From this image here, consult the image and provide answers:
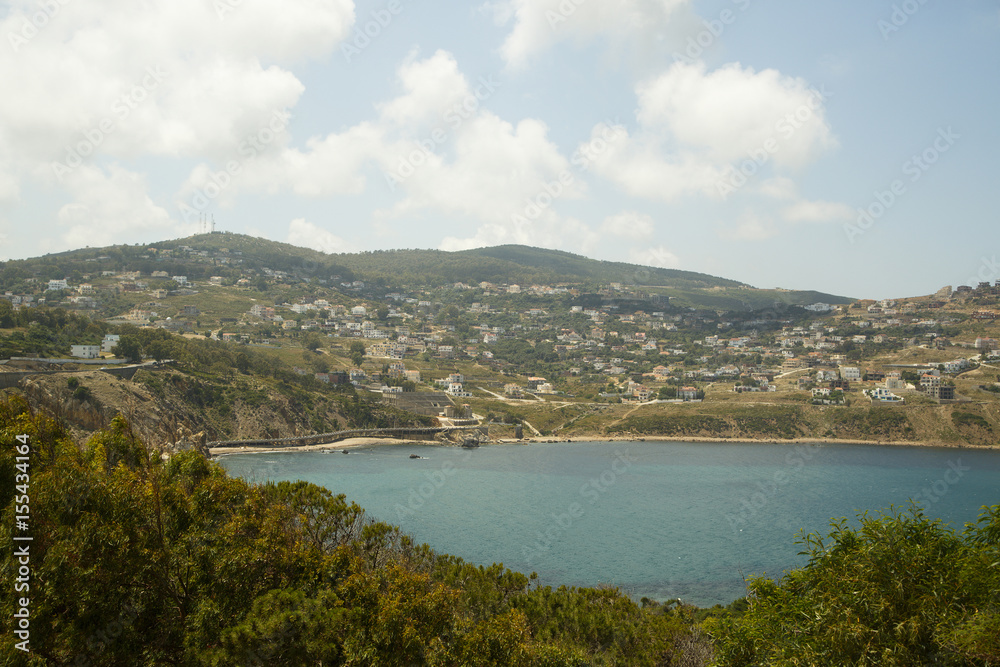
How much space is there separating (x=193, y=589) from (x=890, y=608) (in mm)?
7848

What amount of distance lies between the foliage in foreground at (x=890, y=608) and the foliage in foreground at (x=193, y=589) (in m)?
3.37

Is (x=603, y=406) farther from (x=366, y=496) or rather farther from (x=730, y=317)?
(x=730, y=317)

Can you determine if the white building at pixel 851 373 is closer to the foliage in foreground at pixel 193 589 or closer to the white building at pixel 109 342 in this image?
the foliage in foreground at pixel 193 589

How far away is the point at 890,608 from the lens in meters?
6.03

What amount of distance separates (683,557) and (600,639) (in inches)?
614

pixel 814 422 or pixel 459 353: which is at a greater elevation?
pixel 459 353

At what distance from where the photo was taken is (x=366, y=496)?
33688mm

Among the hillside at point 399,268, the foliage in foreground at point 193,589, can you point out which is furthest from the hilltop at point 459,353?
the foliage in foreground at point 193,589

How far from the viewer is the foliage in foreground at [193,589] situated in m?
6.61

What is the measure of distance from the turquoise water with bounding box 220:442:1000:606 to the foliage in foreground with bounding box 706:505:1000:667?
1502 cm

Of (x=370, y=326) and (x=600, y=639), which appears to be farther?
(x=370, y=326)

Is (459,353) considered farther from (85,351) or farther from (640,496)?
(640,496)

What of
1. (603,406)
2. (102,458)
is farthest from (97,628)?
(603,406)

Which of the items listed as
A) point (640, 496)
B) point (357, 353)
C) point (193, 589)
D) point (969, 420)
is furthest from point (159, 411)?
point (969, 420)
